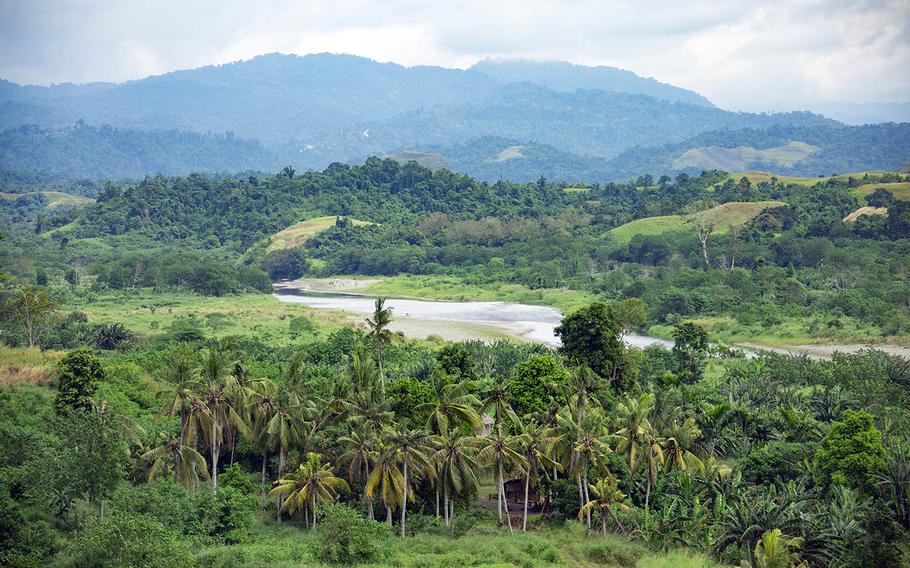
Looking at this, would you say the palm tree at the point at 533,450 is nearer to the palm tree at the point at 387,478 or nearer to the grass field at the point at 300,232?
the palm tree at the point at 387,478

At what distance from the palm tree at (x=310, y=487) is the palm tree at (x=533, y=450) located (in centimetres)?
853

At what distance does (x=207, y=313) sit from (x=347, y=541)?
237 feet

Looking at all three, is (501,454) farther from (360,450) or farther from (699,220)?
(699,220)

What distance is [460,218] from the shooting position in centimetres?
19412

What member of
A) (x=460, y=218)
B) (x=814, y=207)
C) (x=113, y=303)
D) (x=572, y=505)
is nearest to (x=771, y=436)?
(x=572, y=505)

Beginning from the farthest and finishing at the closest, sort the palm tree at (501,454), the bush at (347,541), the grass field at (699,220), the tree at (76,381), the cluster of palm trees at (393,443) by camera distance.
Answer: the grass field at (699,220) → the tree at (76,381) → the cluster of palm trees at (393,443) → the palm tree at (501,454) → the bush at (347,541)

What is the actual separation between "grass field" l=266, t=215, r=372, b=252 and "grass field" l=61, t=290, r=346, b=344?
50527mm

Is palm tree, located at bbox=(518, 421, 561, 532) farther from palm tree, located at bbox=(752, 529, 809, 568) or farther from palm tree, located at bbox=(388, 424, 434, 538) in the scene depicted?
palm tree, located at bbox=(752, 529, 809, 568)

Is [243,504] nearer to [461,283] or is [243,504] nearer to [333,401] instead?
[333,401]

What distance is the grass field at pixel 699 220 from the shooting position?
502ft

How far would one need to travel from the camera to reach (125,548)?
28.6m

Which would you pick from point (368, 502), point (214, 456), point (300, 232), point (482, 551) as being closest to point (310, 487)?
point (368, 502)

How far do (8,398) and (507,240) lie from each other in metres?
126

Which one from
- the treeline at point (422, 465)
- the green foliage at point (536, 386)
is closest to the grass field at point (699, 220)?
the treeline at point (422, 465)
